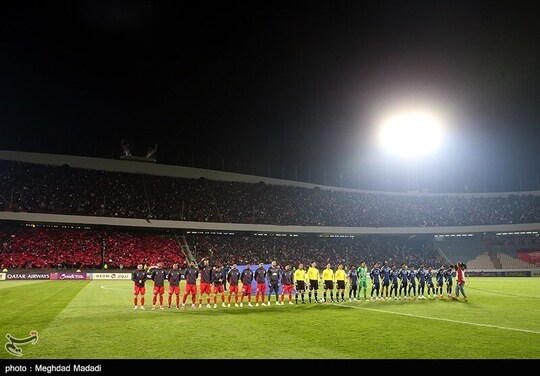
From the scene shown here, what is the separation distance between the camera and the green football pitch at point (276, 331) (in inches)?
385

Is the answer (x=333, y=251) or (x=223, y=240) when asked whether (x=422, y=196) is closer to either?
(x=333, y=251)

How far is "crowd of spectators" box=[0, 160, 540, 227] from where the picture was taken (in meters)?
50.4

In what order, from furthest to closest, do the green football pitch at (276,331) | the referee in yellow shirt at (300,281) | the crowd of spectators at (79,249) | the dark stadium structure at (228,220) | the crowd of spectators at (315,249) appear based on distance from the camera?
1. the crowd of spectators at (315,249)
2. the dark stadium structure at (228,220)
3. the crowd of spectators at (79,249)
4. the referee in yellow shirt at (300,281)
5. the green football pitch at (276,331)

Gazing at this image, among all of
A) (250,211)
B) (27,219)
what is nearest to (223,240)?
(250,211)

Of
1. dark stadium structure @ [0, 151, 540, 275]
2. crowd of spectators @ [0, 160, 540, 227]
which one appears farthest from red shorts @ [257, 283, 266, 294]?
crowd of spectators @ [0, 160, 540, 227]

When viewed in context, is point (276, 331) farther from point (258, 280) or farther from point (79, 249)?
point (79, 249)

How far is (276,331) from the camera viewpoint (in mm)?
12953

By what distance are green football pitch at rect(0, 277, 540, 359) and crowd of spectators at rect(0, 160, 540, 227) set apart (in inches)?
1291

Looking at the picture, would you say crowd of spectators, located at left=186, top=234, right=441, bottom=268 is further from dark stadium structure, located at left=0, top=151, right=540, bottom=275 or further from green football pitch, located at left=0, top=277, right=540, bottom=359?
green football pitch, located at left=0, top=277, right=540, bottom=359

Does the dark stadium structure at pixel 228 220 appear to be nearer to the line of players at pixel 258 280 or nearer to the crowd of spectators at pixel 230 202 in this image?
the crowd of spectators at pixel 230 202

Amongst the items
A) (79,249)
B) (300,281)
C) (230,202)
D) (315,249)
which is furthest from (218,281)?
(315,249)

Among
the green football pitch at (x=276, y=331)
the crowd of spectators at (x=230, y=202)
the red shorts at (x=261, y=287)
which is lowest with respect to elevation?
the green football pitch at (x=276, y=331)

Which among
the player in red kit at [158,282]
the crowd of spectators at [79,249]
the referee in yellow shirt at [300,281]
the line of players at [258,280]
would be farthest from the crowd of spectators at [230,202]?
the referee in yellow shirt at [300,281]

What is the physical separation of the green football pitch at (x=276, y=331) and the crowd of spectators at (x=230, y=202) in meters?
32.8
